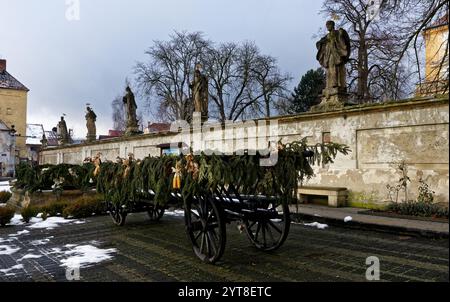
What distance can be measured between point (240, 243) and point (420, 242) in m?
3.06

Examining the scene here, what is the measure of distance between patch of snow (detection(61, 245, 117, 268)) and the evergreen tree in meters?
29.5

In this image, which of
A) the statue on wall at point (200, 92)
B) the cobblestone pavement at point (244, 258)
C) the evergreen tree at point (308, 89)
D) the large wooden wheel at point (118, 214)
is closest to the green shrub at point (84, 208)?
the large wooden wheel at point (118, 214)

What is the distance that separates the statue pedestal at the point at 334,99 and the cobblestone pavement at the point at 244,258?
480 centimetres

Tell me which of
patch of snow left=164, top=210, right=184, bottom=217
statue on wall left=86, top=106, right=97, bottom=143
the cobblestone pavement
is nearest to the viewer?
the cobblestone pavement

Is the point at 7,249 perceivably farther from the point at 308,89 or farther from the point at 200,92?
the point at 308,89

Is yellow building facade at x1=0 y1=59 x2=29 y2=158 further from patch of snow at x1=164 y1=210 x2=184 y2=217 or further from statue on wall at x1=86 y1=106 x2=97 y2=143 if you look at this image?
patch of snow at x1=164 y1=210 x2=184 y2=217

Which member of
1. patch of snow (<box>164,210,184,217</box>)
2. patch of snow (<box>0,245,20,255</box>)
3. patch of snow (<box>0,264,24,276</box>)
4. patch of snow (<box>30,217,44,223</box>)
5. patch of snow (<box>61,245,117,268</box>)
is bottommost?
patch of snow (<box>0,245,20,255</box>)

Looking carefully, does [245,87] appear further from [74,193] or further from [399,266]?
[399,266]

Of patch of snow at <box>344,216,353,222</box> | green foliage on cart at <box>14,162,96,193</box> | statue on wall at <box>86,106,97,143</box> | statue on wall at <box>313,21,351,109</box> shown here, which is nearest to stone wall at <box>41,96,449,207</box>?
statue on wall at <box>313,21,351,109</box>

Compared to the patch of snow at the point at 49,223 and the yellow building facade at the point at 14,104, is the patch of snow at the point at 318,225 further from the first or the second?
the yellow building facade at the point at 14,104

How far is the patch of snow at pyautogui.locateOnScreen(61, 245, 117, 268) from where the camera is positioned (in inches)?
218

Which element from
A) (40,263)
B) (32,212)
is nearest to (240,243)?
(40,263)

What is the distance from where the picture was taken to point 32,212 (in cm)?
1007

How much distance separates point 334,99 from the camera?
11836mm
